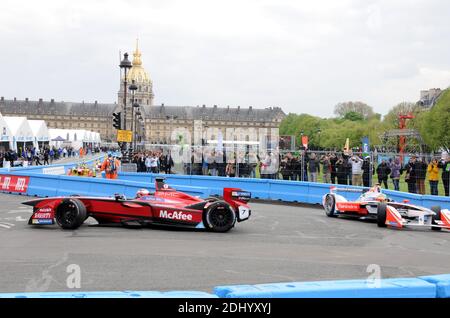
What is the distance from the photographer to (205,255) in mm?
10125

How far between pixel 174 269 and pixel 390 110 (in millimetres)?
97896

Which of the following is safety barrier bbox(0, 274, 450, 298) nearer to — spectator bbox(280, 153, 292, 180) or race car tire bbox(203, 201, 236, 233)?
race car tire bbox(203, 201, 236, 233)

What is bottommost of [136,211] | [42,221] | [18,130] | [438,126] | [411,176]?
[42,221]

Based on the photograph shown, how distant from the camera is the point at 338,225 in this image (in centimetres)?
1558

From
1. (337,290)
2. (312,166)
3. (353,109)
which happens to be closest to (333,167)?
(312,166)

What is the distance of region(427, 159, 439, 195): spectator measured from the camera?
20.6 meters

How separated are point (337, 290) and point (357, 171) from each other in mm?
19591

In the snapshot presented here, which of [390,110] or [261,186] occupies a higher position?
[390,110]

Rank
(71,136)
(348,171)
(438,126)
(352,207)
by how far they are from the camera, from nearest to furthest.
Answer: (352,207) → (348,171) → (438,126) → (71,136)

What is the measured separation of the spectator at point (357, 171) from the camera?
23.5m

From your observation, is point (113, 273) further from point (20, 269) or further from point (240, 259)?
point (240, 259)

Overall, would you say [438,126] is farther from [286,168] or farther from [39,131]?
[286,168]

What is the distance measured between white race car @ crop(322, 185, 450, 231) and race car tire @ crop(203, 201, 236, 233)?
419 cm

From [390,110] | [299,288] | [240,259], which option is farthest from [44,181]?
[390,110]
